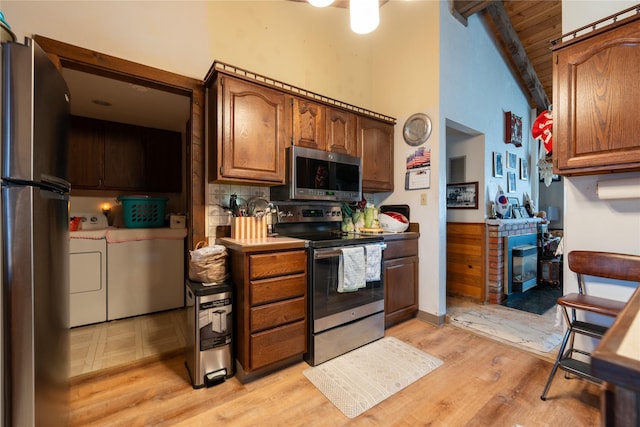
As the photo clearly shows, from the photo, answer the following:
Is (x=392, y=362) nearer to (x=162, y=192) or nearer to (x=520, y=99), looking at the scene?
(x=162, y=192)

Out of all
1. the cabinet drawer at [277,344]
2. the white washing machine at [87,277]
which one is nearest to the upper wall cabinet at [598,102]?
the cabinet drawer at [277,344]

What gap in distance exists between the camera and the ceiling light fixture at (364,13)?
1441 mm

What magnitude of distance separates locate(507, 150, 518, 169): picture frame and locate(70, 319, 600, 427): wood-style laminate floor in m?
2.79

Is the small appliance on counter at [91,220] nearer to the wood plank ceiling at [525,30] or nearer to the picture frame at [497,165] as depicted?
the wood plank ceiling at [525,30]

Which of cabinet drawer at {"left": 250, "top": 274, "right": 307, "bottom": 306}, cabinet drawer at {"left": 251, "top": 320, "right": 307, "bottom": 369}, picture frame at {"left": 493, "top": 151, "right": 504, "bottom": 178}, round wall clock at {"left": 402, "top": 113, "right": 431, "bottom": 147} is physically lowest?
cabinet drawer at {"left": 251, "top": 320, "right": 307, "bottom": 369}

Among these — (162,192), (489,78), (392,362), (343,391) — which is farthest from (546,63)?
(162,192)

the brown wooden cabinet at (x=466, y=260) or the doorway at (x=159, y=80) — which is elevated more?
the doorway at (x=159, y=80)

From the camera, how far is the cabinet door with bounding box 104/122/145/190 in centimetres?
334

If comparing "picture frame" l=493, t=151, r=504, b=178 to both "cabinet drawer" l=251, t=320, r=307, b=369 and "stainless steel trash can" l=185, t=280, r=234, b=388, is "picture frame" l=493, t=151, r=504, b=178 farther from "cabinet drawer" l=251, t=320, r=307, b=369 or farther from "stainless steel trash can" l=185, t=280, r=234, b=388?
"stainless steel trash can" l=185, t=280, r=234, b=388

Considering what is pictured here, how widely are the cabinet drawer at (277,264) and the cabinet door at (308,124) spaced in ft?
3.37

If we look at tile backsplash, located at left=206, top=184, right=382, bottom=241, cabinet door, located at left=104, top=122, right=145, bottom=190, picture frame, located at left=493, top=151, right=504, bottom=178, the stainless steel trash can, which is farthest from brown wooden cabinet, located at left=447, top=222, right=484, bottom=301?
cabinet door, located at left=104, top=122, right=145, bottom=190

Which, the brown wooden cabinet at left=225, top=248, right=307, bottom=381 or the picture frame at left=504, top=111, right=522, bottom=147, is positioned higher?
the picture frame at left=504, top=111, right=522, bottom=147

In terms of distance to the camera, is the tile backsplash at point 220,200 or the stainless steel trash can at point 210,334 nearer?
the stainless steel trash can at point 210,334

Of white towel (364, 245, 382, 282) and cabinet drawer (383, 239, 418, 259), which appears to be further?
cabinet drawer (383, 239, 418, 259)
